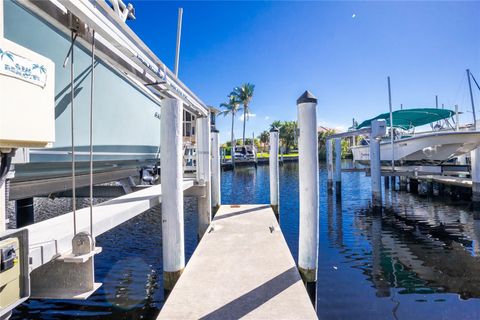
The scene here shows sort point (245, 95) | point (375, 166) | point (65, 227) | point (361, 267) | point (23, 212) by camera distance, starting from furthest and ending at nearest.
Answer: point (245, 95), point (375, 166), point (361, 267), point (23, 212), point (65, 227)

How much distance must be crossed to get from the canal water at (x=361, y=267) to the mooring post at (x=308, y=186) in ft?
3.07

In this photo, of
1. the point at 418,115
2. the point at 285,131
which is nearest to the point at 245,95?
the point at 285,131

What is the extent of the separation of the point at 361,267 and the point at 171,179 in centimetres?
438

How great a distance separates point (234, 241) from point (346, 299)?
196cm

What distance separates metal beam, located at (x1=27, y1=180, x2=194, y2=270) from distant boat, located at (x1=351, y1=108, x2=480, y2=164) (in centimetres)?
1158

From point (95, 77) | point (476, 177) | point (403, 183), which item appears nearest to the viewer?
point (95, 77)

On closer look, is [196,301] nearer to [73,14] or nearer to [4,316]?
[4,316]

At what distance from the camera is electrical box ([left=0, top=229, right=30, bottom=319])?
134cm

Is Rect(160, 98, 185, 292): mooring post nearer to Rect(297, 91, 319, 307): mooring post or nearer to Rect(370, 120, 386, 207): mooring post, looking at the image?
Rect(297, 91, 319, 307): mooring post

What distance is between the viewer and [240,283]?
324 centimetres

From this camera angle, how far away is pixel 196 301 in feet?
9.39

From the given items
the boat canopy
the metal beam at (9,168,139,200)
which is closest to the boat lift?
the metal beam at (9,168,139,200)

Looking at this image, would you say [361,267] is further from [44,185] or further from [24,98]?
[24,98]

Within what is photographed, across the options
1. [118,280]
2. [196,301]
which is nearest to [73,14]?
[196,301]
